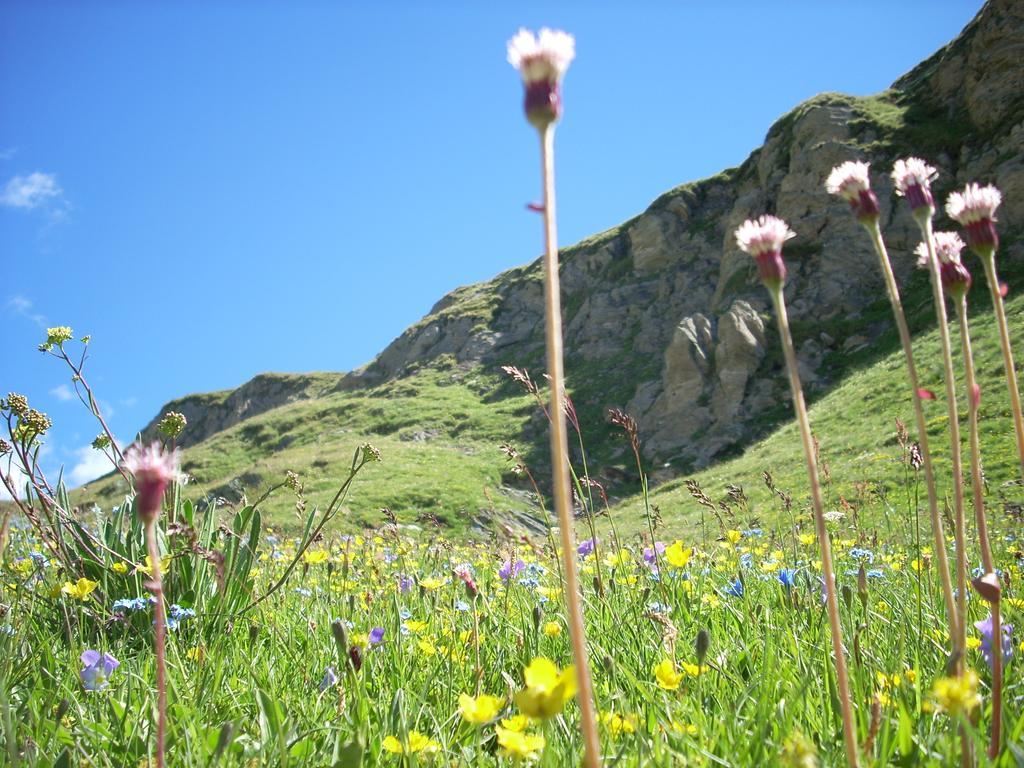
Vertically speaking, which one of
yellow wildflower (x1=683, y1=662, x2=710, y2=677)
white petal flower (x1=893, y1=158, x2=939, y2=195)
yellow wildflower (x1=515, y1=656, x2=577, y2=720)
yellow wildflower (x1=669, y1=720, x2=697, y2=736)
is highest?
white petal flower (x1=893, y1=158, x2=939, y2=195)

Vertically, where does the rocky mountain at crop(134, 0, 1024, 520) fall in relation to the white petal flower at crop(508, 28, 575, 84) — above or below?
above

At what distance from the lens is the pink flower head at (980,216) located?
123cm

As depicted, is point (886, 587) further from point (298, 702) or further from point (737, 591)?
point (298, 702)

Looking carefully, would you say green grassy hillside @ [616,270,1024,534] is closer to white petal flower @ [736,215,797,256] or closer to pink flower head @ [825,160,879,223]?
pink flower head @ [825,160,879,223]

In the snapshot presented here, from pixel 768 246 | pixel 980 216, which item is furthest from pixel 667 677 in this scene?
pixel 980 216

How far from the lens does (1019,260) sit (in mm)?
30359

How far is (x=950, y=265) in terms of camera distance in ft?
4.16

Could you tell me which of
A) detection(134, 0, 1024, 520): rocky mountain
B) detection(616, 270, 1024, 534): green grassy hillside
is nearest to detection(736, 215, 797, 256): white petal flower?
detection(616, 270, 1024, 534): green grassy hillside

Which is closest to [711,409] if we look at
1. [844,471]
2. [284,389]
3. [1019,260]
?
[1019,260]

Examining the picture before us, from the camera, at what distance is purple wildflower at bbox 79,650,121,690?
187 cm

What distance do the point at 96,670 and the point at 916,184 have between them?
2454 millimetres

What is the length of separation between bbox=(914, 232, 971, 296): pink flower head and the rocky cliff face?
3369 centimetres

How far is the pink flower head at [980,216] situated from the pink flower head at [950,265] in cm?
4

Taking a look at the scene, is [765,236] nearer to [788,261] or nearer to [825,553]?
[825,553]
